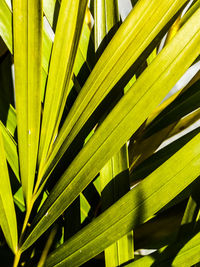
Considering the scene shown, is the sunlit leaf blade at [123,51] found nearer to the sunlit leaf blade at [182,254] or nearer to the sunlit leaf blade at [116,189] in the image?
the sunlit leaf blade at [116,189]

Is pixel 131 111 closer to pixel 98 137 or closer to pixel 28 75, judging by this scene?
pixel 98 137

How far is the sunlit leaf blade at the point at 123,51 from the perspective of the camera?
506mm

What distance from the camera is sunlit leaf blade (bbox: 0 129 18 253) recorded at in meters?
0.51

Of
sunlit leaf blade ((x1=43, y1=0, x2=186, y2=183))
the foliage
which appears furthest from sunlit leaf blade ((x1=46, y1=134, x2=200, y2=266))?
sunlit leaf blade ((x1=43, y1=0, x2=186, y2=183))

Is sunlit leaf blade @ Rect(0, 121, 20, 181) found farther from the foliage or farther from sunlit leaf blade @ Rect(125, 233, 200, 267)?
sunlit leaf blade @ Rect(125, 233, 200, 267)

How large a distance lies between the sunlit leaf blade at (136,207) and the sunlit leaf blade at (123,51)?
0.38 feet

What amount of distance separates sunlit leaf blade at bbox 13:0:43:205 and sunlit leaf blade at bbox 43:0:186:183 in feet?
0.17

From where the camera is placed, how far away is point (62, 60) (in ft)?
1.87

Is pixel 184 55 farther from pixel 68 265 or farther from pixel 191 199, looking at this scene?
pixel 68 265

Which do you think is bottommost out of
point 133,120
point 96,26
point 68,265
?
point 68,265

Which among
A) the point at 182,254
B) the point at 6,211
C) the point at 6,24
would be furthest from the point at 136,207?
the point at 6,24

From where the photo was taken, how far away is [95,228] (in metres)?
0.47

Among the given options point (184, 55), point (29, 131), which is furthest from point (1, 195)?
point (184, 55)

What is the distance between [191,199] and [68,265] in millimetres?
216
